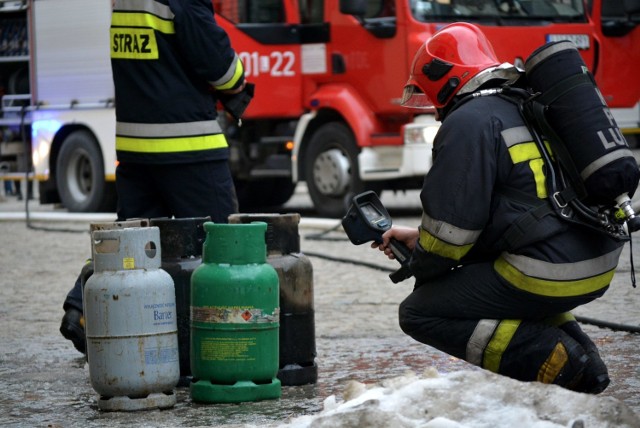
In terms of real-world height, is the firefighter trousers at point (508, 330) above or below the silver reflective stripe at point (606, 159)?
below

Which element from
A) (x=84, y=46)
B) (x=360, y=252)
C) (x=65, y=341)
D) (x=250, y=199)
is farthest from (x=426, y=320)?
(x=84, y=46)

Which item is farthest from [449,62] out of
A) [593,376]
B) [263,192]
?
[263,192]

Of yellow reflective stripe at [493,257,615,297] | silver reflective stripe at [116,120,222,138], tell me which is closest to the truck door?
silver reflective stripe at [116,120,222,138]

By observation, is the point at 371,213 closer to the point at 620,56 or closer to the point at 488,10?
the point at 488,10

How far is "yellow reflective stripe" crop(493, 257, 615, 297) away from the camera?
4.57 meters

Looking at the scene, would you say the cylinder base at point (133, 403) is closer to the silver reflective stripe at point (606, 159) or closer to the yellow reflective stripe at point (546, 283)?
the yellow reflective stripe at point (546, 283)

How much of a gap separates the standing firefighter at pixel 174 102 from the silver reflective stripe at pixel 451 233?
170cm

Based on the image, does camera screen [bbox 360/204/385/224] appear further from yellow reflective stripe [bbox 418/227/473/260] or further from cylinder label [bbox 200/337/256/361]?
cylinder label [bbox 200/337/256/361]

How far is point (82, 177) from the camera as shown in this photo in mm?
16984

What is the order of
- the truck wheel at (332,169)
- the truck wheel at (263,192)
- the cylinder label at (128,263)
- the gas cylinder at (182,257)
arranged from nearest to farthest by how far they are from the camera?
1. the cylinder label at (128,263)
2. the gas cylinder at (182,257)
3. the truck wheel at (332,169)
4. the truck wheel at (263,192)

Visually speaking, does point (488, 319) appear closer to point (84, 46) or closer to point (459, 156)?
point (459, 156)

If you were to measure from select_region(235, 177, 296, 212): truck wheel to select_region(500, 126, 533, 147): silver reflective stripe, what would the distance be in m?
11.3

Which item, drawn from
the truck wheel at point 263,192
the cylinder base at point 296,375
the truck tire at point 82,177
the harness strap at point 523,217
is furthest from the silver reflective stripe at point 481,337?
the truck tire at point 82,177

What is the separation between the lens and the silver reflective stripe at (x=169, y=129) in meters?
6.10
